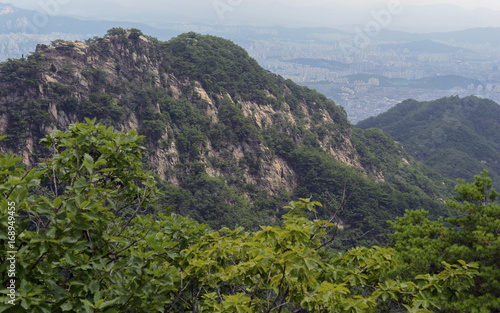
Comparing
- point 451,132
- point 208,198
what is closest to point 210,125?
point 208,198

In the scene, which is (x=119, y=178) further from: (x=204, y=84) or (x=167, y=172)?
(x=204, y=84)

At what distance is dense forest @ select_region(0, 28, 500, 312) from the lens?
159 inches

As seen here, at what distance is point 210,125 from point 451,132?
8088 centimetres

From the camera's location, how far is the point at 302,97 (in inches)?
2430

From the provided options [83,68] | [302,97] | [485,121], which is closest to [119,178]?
[83,68]

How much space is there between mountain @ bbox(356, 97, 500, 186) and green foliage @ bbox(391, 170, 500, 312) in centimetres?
7555


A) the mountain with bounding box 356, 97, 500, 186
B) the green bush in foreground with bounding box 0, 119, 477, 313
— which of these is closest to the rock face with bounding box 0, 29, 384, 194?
the green bush in foreground with bounding box 0, 119, 477, 313

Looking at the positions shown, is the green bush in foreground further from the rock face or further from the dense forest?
the rock face

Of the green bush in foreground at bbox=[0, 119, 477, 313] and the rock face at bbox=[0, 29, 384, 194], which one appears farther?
the rock face at bbox=[0, 29, 384, 194]

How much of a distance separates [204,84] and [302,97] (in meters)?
21.1

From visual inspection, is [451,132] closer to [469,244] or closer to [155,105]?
[155,105]

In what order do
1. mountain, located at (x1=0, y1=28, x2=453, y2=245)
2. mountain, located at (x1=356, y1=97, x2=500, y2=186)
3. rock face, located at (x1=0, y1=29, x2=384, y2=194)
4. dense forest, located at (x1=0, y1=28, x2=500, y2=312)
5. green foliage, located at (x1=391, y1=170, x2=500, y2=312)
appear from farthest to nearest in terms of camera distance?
mountain, located at (x1=356, y1=97, x2=500, y2=186) < mountain, located at (x1=0, y1=28, x2=453, y2=245) < rock face, located at (x1=0, y1=29, x2=384, y2=194) < green foliage, located at (x1=391, y1=170, x2=500, y2=312) < dense forest, located at (x1=0, y1=28, x2=500, y2=312)

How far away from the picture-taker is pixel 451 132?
307 feet

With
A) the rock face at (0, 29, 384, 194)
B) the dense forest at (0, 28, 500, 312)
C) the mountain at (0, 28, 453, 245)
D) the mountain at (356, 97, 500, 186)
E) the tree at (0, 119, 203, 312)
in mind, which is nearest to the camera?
the tree at (0, 119, 203, 312)
